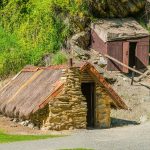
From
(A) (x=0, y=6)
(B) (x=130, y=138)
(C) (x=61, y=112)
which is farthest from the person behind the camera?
(A) (x=0, y=6)

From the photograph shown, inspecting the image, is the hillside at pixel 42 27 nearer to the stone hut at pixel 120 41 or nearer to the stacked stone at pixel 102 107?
the stone hut at pixel 120 41

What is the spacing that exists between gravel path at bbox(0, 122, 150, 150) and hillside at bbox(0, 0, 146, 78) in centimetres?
1670

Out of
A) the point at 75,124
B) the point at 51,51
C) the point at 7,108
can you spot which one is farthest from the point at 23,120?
the point at 51,51

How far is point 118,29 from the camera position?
42.8 metres

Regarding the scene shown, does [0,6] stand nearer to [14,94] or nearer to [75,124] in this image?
[14,94]

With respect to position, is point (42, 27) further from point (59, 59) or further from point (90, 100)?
point (90, 100)

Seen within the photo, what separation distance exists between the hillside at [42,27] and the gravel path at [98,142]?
1670cm

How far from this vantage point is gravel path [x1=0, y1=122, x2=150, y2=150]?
20.0 meters

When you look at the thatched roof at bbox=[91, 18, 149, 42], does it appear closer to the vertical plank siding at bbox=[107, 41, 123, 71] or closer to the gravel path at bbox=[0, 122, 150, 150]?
the vertical plank siding at bbox=[107, 41, 123, 71]

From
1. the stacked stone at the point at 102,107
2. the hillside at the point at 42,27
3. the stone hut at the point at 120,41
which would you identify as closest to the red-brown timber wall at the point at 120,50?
the stone hut at the point at 120,41

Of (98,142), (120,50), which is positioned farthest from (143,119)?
(98,142)

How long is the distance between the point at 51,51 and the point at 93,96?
1412cm

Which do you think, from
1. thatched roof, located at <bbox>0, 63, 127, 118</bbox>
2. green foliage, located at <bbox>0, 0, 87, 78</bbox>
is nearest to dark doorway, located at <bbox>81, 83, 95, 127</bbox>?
thatched roof, located at <bbox>0, 63, 127, 118</bbox>

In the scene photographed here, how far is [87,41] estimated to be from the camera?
43719mm
